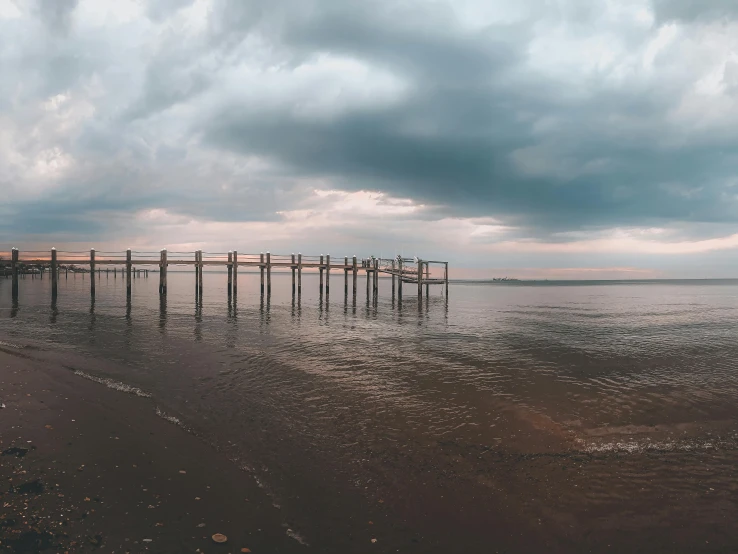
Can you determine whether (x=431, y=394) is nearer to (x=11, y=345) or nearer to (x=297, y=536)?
(x=297, y=536)

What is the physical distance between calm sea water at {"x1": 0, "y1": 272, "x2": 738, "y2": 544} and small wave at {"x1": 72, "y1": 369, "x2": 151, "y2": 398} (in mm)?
335

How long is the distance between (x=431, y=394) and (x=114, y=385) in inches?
318

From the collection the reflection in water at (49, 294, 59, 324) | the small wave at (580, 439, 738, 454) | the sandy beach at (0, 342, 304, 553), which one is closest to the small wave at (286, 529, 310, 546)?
the sandy beach at (0, 342, 304, 553)

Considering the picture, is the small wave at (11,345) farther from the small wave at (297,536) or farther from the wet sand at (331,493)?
the small wave at (297,536)

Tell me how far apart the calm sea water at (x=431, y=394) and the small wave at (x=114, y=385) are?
1.10 ft

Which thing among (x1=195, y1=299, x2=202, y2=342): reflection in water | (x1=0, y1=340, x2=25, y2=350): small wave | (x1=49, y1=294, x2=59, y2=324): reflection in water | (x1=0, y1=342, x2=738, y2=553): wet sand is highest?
(x1=49, y1=294, x2=59, y2=324): reflection in water

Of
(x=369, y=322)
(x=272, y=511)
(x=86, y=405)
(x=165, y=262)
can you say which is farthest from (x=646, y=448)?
(x=165, y=262)

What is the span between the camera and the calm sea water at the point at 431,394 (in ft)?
23.0

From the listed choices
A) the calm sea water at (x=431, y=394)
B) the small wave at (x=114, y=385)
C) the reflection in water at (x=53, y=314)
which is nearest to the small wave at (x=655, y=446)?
the calm sea water at (x=431, y=394)

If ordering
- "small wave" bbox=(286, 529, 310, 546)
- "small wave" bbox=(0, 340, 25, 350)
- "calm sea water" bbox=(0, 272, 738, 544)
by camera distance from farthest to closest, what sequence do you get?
"small wave" bbox=(0, 340, 25, 350)
"calm sea water" bbox=(0, 272, 738, 544)
"small wave" bbox=(286, 529, 310, 546)

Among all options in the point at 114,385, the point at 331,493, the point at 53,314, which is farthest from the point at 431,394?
the point at 53,314

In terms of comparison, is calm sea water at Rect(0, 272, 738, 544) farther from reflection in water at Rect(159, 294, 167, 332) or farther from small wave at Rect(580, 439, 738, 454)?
reflection in water at Rect(159, 294, 167, 332)

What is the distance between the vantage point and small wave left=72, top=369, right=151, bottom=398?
32.4 feet

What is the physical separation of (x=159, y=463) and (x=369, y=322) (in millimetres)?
20376
